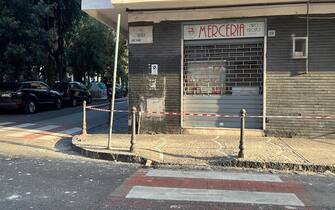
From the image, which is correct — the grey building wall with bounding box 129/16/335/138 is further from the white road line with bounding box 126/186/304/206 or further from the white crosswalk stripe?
the white road line with bounding box 126/186/304/206

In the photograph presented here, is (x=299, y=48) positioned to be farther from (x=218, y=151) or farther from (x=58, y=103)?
(x=58, y=103)

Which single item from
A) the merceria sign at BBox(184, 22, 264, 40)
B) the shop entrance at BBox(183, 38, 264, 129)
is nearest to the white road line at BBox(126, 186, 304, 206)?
the shop entrance at BBox(183, 38, 264, 129)

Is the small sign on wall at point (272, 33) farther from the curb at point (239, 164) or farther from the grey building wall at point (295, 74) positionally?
the curb at point (239, 164)

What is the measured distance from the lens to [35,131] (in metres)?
14.8

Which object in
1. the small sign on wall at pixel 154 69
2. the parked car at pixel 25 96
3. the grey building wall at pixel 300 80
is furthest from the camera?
the parked car at pixel 25 96

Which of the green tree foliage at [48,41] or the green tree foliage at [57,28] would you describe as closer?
the green tree foliage at [48,41]

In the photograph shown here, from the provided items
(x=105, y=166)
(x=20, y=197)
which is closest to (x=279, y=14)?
(x=105, y=166)

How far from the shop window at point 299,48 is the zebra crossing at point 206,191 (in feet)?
15.8

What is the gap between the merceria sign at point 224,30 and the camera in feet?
40.7

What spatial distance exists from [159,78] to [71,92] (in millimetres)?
15948

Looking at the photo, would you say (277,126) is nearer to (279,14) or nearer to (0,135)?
(279,14)

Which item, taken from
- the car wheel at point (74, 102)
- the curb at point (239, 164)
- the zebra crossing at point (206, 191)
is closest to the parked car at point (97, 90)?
the car wheel at point (74, 102)

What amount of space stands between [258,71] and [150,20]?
3.33 metres

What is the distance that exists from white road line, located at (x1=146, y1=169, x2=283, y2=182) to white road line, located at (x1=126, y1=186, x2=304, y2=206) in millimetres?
995
